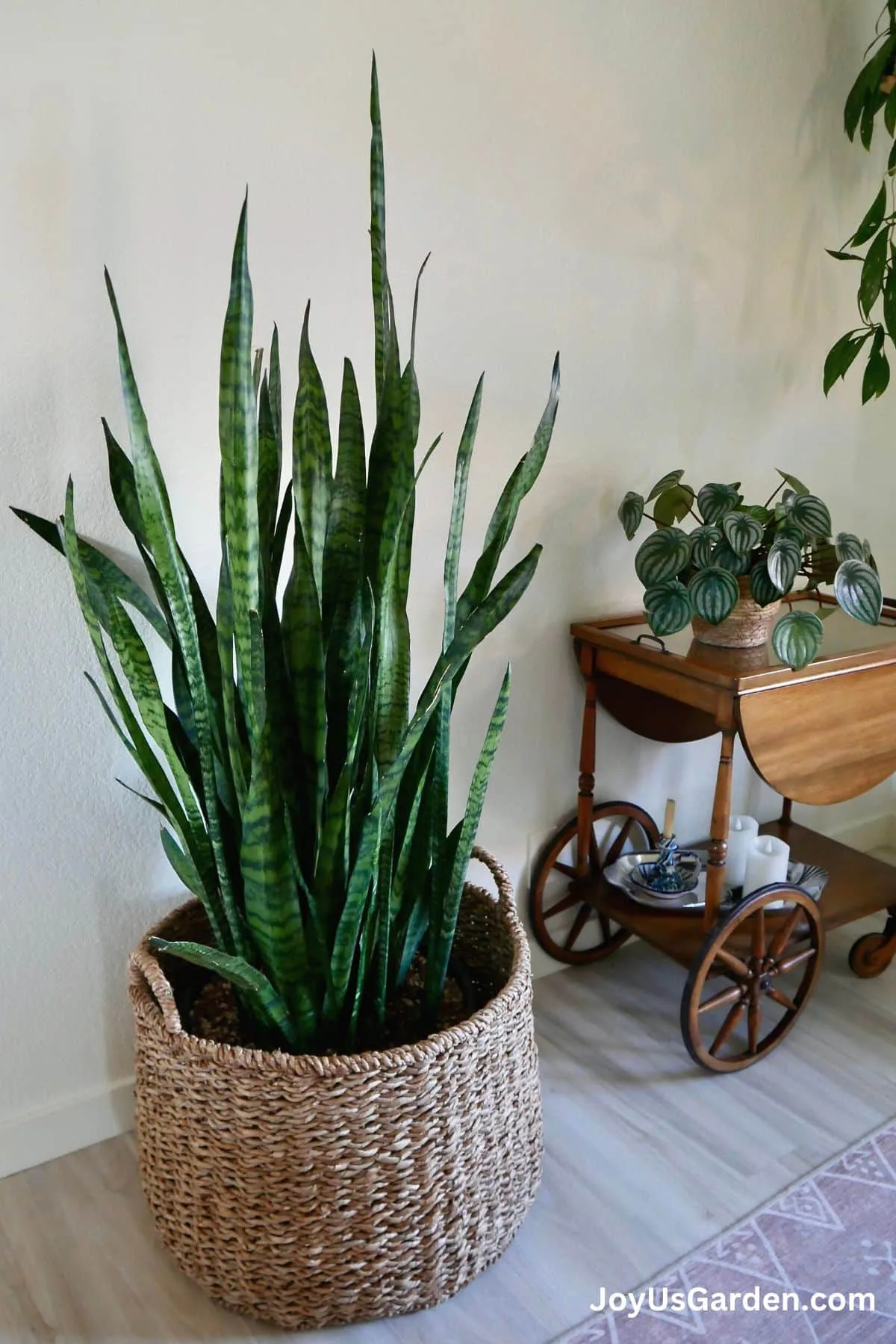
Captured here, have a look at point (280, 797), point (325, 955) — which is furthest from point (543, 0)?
point (325, 955)

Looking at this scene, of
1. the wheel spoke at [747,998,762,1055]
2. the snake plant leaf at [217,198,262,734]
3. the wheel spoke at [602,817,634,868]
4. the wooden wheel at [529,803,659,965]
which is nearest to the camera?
the snake plant leaf at [217,198,262,734]

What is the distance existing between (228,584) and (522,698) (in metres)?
0.87

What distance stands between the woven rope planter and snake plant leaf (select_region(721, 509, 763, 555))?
99 millimetres

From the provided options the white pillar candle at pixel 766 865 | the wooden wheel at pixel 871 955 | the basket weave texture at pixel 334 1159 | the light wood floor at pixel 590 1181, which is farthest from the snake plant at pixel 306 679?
the wooden wheel at pixel 871 955

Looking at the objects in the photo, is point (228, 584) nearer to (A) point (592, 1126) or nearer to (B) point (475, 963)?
(B) point (475, 963)

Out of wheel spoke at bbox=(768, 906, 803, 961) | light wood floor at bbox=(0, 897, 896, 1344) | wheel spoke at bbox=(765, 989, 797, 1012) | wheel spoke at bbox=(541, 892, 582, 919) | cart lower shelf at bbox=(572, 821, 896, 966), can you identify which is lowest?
light wood floor at bbox=(0, 897, 896, 1344)

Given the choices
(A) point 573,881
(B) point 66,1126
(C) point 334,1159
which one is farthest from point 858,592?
(B) point 66,1126

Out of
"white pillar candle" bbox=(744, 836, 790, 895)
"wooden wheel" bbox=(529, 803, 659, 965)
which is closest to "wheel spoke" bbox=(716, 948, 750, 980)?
"white pillar candle" bbox=(744, 836, 790, 895)

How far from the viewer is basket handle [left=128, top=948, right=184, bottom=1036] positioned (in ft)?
4.18

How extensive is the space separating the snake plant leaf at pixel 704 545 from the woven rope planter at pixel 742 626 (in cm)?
10

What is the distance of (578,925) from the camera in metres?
2.17

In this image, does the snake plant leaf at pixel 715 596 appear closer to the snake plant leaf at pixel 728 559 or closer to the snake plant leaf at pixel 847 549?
the snake plant leaf at pixel 728 559

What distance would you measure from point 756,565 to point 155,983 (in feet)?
3.70

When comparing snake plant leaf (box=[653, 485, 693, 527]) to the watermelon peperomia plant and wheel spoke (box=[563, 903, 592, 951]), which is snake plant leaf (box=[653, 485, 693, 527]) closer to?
the watermelon peperomia plant
